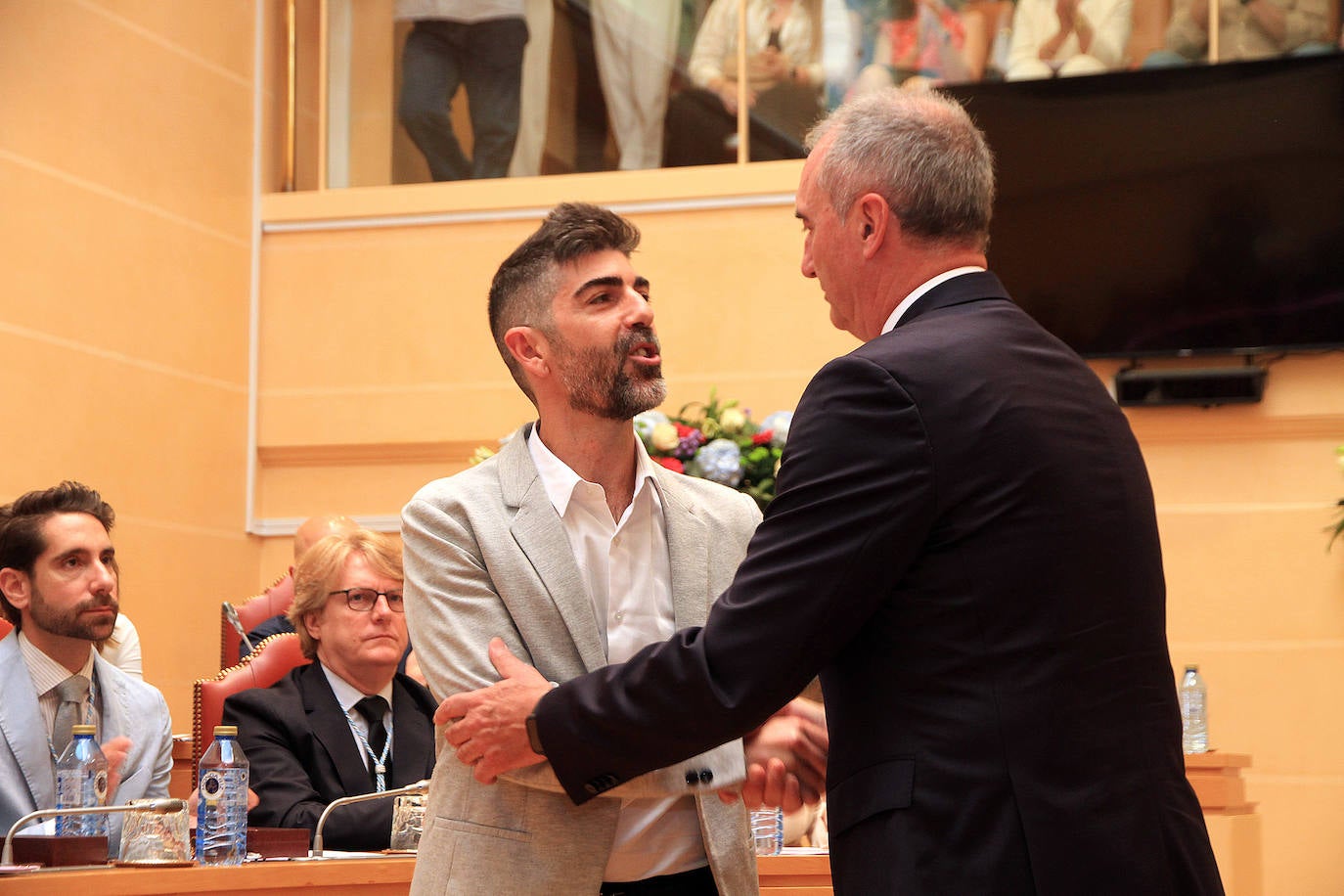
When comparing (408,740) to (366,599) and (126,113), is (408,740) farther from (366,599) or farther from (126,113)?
(126,113)

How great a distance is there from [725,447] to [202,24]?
402cm

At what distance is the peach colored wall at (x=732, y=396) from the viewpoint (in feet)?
21.8

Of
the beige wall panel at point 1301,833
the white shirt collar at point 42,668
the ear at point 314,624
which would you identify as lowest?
the beige wall panel at point 1301,833

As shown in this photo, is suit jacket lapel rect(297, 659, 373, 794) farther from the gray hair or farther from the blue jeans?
the blue jeans

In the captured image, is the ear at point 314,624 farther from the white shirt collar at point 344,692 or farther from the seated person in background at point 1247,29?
the seated person in background at point 1247,29

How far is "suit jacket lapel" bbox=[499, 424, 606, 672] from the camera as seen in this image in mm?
2309

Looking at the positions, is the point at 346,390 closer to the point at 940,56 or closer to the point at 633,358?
the point at 940,56

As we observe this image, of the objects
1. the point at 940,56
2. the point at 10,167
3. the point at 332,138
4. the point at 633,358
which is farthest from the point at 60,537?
the point at 940,56

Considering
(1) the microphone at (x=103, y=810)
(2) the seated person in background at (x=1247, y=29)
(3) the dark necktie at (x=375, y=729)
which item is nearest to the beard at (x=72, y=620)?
(3) the dark necktie at (x=375, y=729)

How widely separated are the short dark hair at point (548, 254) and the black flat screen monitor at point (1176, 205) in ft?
14.9

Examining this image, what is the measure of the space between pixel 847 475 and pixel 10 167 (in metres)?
5.45

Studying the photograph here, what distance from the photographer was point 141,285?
7.12m

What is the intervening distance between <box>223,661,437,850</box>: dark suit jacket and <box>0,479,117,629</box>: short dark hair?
965 mm

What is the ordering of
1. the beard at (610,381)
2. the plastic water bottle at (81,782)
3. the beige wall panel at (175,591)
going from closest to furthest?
the beard at (610,381) → the plastic water bottle at (81,782) → the beige wall panel at (175,591)
